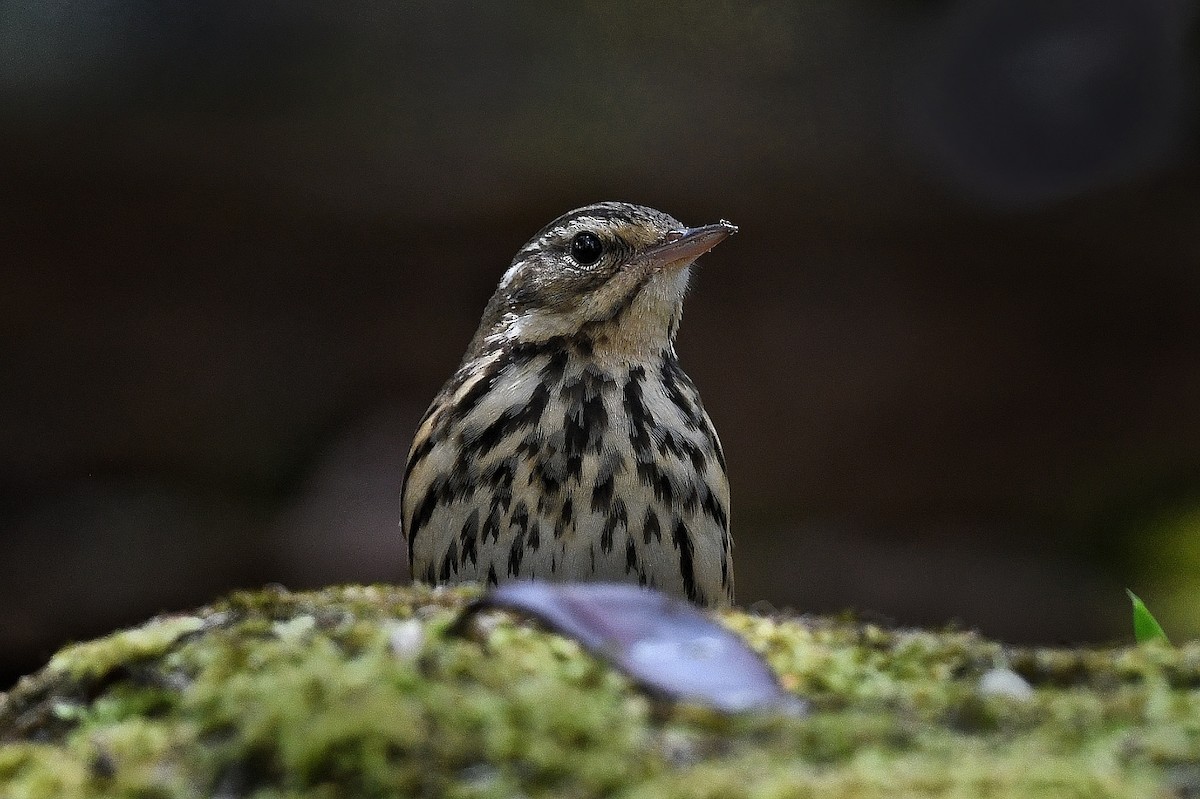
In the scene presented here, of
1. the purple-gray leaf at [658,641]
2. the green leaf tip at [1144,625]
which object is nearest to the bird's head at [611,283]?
the green leaf tip at [1144,625]

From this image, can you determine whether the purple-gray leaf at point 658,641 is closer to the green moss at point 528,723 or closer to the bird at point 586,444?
the green moss at point 528,723

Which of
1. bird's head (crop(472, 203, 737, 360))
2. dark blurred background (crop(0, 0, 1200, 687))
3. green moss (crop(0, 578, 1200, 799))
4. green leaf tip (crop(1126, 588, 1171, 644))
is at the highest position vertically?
dark blurred background (crop(0, 0, 1200, 687))

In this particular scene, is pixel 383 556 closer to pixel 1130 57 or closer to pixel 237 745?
pixel 1130 57

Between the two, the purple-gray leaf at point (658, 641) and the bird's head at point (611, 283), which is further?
the bird's head at point (611, 283)

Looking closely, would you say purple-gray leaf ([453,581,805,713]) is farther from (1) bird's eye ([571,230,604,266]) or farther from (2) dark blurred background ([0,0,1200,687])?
(2) dark blurred background ([0,0,1200,687])

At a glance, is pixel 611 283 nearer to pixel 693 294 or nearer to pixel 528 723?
pixel 528 723

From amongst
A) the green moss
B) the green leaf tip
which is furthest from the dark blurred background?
the green moss

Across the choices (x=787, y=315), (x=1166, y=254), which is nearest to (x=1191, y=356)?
(x=1166, y=254)
